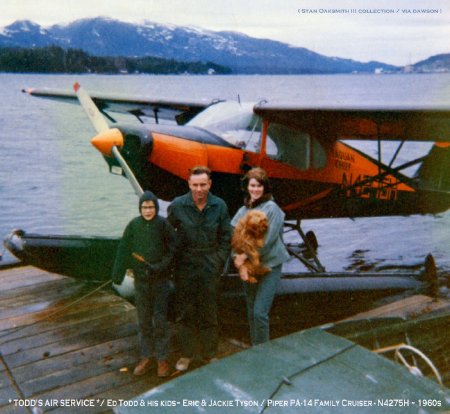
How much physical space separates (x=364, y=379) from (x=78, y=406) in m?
2.19

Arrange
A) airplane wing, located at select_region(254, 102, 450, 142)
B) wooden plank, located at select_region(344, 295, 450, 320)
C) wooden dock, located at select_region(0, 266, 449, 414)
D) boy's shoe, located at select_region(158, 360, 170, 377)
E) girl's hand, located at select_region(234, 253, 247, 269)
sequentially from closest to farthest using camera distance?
wooden dock, located at select_region(0, 266, 449, 414) → girl's hand, located at select_region(234, 253, 247, 269) → boy's shoe, located at select_region(158, 360, 170, 377) → wooden plank, located at select_region(344, 295, 450, 320) → airplane wing, located at select_region(254, 102, 450, 142)

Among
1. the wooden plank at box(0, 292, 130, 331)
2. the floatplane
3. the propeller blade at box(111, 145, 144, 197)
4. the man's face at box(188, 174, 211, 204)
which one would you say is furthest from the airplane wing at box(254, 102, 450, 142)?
the wooden plank at box(0, 292, 130, 331)

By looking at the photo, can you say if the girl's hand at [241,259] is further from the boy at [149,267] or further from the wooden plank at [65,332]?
the wooden plank at [65,332]

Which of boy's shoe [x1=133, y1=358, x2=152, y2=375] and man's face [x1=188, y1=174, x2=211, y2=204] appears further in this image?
boy's shoe [x1=133, y1=358, x2=152, y2=375]

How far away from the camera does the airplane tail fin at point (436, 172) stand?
9.56 metres

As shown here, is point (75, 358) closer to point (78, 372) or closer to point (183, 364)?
Result: point (78, 372)

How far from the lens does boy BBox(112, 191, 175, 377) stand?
12.7ft

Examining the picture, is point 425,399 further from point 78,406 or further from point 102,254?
point 102,254

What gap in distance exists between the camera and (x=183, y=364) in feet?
13.3

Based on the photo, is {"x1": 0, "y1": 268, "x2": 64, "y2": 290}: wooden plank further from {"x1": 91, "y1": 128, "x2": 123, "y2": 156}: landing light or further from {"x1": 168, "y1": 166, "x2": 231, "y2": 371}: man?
{"x1": 168, "y1": 166, "x2": 231, "y2": 371}: man

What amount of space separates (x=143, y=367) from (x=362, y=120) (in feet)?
16.1

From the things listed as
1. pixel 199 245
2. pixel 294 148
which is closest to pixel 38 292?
pixel 199 245

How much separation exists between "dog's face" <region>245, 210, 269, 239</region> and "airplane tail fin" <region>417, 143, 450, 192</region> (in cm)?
677

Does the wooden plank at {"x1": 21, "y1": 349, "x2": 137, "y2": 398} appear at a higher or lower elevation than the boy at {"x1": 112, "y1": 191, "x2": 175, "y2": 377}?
lower
